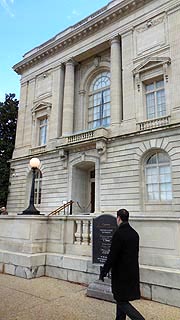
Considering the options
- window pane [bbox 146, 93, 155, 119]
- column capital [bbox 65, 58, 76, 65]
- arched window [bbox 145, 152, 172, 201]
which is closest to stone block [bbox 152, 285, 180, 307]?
arched window [bbox 145, 152, 172, 201]

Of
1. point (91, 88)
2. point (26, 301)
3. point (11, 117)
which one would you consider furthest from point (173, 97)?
point (11, 117)

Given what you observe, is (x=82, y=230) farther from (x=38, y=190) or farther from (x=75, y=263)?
(x=38, y=190)

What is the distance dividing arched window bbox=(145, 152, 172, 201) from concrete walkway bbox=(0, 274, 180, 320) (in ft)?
33.1

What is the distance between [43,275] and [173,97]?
1317cm

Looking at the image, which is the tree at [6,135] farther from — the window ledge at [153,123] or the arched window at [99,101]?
the window ledge at [153,123]

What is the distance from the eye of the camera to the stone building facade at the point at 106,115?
1678 centimetres

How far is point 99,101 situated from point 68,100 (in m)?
2.76

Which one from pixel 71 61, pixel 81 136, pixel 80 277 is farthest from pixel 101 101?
pixel 80 277

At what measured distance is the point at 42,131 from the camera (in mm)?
25062

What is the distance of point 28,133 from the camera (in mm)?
25359

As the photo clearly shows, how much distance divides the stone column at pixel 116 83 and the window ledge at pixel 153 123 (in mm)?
1989

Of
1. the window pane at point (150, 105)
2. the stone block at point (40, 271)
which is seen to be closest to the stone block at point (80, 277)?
the stone block at point (40, 271)

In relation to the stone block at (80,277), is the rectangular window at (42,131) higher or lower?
higher

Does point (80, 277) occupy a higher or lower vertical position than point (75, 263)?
lower
